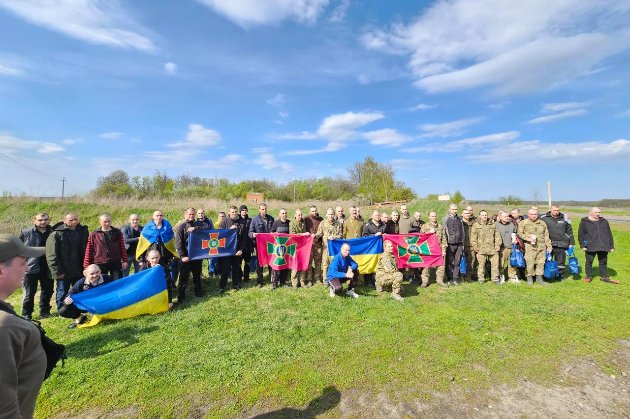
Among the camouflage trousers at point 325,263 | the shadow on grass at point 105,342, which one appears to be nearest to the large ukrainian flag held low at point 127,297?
the shadow on grass at point 105,342

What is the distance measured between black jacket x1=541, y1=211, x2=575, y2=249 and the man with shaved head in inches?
18.4

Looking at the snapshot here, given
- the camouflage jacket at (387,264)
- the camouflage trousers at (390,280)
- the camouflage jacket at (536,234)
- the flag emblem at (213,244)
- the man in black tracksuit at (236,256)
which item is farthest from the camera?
the camouflage jacket at (536,234)

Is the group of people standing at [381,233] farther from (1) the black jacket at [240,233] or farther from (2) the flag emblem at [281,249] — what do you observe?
(2) the flag emblem at [281,249]

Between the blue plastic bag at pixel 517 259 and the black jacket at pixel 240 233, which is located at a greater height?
the black jacket at pixel 240 233

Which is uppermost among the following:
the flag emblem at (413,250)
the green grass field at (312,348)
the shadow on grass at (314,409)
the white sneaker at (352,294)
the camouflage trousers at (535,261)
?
the flag emblem at (413,250)

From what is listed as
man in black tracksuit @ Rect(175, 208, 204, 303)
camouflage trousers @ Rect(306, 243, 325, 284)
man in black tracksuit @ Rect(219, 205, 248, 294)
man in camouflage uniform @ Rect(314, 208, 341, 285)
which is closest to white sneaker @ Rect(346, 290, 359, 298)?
man in camouflage uniform @ Rect(314, 208, 341, 285)

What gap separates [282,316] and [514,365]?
4.07m

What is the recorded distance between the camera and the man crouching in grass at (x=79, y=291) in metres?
6.22

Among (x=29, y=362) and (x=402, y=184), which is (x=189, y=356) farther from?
(x=402, y=184)

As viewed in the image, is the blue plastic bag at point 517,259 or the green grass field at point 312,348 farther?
the blue plastic bag at point 517,259

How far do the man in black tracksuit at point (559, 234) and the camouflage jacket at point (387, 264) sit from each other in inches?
194

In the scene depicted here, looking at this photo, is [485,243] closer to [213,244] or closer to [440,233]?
[440,233]

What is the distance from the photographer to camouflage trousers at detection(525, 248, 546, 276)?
29.7 feet

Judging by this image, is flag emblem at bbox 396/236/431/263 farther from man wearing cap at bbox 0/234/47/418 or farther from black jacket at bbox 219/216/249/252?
man wearing cap at bbox 0/234/47/418
